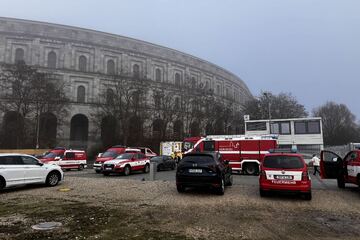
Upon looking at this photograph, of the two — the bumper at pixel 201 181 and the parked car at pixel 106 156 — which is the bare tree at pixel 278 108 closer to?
the parked car at pixel 106 156

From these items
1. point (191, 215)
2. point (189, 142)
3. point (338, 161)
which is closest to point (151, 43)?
point (189, 142)

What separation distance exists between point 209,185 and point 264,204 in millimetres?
2337

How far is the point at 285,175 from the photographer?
11703mm

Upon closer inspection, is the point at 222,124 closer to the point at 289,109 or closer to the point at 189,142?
the point at 289,109

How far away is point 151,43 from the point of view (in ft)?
260

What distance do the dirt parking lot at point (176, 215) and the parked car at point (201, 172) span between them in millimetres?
469

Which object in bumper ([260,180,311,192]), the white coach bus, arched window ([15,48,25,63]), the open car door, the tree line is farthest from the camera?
arched window ([15,48,25,63])

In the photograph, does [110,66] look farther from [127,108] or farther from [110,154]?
[110,154]

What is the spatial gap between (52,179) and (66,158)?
547 inches

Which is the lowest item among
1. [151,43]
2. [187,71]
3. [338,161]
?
[338,161]

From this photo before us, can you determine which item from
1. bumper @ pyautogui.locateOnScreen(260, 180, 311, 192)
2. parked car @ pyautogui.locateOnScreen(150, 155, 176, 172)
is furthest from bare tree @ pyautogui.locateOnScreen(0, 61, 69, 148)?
bumper @ pyautogui.locateOnScreen(260, 180, 311, 192)

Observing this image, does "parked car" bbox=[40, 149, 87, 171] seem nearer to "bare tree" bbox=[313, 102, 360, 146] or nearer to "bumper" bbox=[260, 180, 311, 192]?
"bumper" bbox=[260, 180, 311, 192]

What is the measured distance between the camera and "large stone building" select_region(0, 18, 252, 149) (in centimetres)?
6444

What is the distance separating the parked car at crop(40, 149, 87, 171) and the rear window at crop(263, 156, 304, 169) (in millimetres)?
21308
